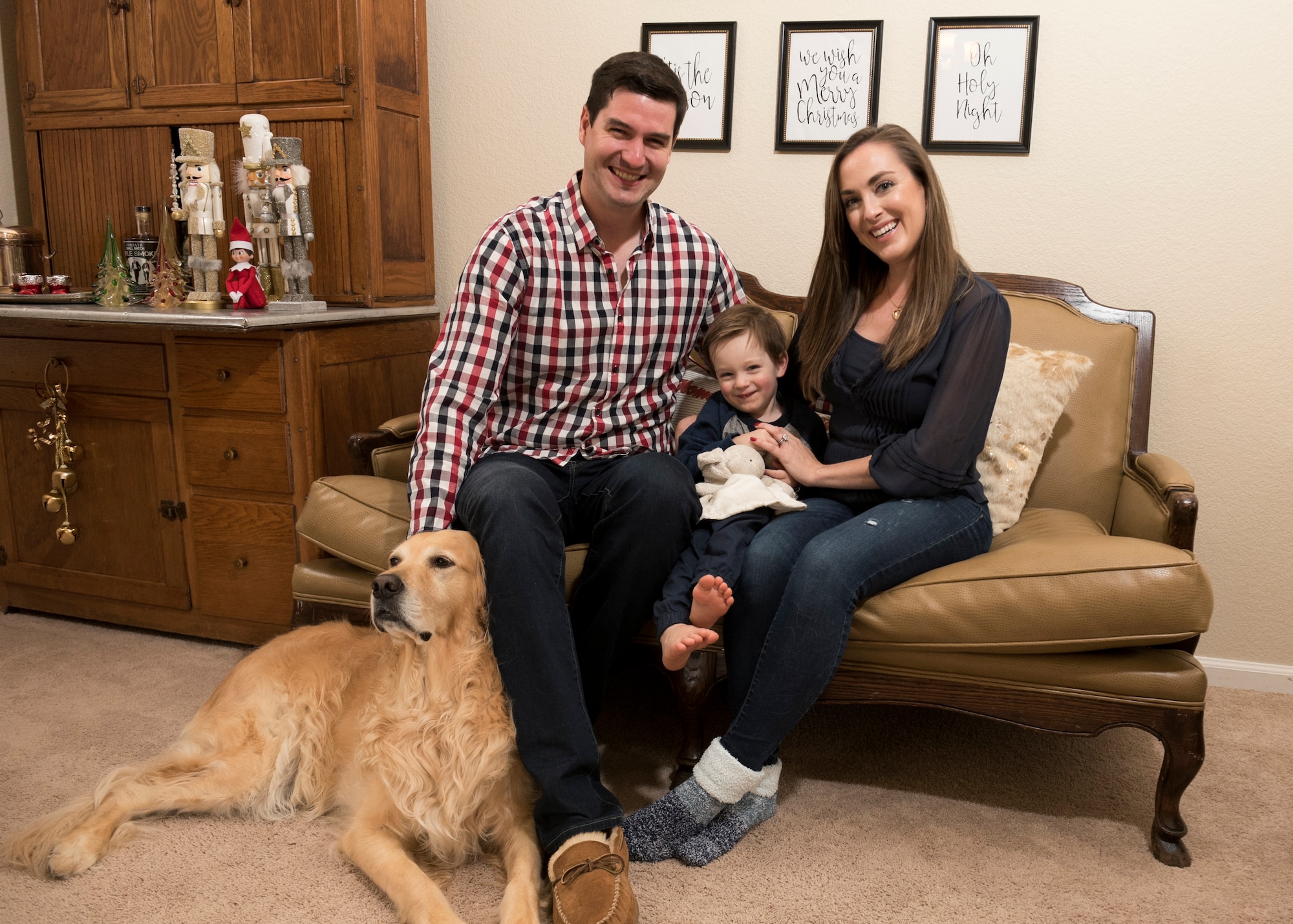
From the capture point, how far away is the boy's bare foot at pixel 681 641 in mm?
1526

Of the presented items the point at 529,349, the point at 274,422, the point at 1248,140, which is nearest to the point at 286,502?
the point at 274,422

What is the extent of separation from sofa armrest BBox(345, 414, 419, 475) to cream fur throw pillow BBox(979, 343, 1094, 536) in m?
1.34

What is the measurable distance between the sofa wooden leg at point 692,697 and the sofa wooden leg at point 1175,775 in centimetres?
80

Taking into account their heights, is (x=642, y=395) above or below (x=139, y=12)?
below

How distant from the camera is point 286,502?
92.7 inches

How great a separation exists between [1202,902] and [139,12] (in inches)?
127

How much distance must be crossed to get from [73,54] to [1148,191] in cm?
299

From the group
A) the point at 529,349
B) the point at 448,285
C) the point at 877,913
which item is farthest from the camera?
the point at 448,285

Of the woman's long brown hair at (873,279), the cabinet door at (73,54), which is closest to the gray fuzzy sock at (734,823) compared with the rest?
the woman's long brown hair at (873,279)

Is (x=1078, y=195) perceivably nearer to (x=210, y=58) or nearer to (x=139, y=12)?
(x=210, y=58)

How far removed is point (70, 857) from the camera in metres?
1.49

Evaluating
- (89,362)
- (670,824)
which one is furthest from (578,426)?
(89,362)

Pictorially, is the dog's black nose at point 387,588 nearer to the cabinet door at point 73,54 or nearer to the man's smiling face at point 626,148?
the man's smiling face at point 626,148

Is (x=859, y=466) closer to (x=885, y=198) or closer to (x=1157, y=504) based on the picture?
(x=885, y=198)
